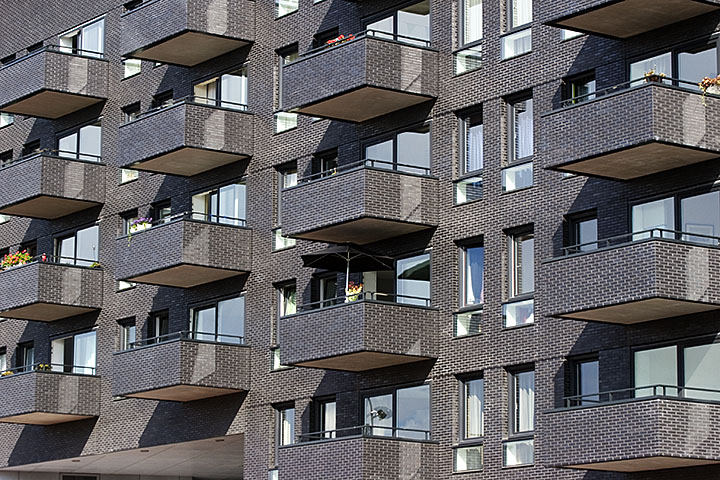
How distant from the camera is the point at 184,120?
146 feet

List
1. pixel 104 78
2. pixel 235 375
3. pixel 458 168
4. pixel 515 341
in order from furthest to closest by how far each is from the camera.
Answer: pixel 104 78
pixel 235 375
pixel 458 168
pixel 515 341

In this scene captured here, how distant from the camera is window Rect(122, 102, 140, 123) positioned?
50091 millimetres

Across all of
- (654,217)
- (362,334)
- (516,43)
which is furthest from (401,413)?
(516,43)

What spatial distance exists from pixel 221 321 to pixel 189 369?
248cm

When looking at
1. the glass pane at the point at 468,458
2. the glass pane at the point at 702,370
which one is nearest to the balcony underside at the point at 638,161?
the glass pane at the point at 702,370

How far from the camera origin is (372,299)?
3944cm

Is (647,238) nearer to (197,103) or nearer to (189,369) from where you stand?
(189,369)

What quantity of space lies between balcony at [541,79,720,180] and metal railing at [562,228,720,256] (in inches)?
48.1

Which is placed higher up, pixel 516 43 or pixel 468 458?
pixel 516 43

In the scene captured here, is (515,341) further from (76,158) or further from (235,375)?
(76,158)

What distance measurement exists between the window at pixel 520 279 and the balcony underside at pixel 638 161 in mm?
2928

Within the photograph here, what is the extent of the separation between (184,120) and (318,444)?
9.98 meters

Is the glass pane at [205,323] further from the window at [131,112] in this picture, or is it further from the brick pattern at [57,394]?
the window at [131,112]

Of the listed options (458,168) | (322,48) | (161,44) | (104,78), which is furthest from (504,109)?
(104,78)
